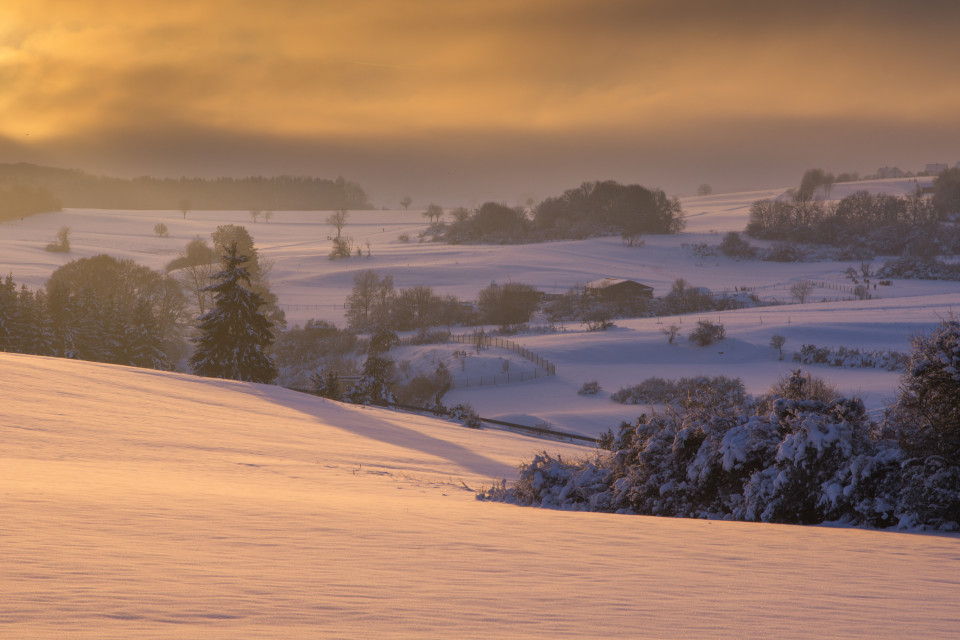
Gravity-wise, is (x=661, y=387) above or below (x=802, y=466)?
below

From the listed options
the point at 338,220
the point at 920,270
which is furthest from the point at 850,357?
the point at 338,220

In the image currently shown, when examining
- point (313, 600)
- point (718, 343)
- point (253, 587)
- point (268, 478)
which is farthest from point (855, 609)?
point (718, 343)

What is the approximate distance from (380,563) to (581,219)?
5800 inches

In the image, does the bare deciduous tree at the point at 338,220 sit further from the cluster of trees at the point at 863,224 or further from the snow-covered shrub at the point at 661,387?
the snow-covered shrub at the point at 661,387

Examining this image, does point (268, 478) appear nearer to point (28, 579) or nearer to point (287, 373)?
point (28, 579)

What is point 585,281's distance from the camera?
330ft

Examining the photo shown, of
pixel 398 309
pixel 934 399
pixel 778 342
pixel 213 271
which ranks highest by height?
pixel 213 271

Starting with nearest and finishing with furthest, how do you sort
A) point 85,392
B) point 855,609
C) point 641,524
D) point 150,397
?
point 855,609 < point 641,524 < point 85,392 < point 150,397

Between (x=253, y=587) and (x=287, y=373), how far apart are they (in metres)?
58.9

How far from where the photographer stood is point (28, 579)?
545cm

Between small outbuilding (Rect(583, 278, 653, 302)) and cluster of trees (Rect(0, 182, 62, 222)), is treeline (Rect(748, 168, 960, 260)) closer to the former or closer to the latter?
small outbuilding (Rect(583, 278, 653, 302))

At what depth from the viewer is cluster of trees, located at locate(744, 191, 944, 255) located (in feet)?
402

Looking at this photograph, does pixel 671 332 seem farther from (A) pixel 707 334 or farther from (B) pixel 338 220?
(B) pixel 338 220

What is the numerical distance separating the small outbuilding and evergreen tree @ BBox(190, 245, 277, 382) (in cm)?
5333
